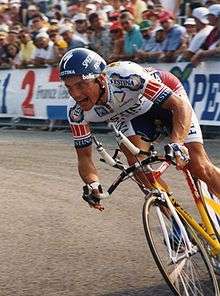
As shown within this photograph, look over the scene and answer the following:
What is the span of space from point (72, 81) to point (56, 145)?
8.21 metres

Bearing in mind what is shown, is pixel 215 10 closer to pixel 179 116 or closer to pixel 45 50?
pixel 45 50

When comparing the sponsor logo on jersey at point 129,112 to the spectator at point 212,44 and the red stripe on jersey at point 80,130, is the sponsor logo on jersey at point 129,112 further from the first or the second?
the spectator at point 212,44

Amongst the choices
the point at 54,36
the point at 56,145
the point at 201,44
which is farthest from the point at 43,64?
the point at 201,44

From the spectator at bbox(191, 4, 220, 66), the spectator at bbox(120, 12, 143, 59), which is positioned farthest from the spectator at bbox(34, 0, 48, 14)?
the spectator at bbox(191, 4, 220, 66)

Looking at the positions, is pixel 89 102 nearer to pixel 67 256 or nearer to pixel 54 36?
pixel 67 256

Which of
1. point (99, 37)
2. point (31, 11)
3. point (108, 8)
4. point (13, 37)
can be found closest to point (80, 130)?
point (99, 37)

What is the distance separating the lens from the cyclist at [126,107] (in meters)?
4.35

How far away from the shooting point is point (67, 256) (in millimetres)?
5938

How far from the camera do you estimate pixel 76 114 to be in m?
4.88

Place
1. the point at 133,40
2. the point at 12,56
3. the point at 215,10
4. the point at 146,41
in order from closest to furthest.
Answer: the point at 215,10 → the point at 146,41 → the point at 133,40 → the point at 12,56

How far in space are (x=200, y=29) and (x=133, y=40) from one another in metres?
1.82

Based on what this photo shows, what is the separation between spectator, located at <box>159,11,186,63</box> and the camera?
11992 millimetres

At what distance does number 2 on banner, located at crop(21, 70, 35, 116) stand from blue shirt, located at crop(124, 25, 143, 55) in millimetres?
3060

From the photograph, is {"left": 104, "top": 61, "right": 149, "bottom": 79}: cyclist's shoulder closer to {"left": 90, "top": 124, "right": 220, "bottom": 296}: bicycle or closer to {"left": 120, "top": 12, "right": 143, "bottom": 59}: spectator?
{"left": 90, "top": 124, "right": 220, "bottom": 296}: bicycle
